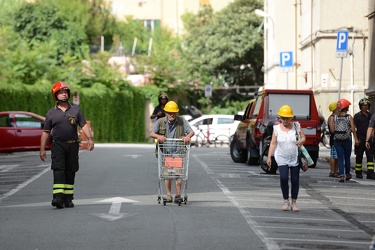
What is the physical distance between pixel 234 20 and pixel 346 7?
24750 millimetres

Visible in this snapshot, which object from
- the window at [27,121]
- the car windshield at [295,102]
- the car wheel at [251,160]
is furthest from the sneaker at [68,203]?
the window at [27,121]

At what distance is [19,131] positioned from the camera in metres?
39.1

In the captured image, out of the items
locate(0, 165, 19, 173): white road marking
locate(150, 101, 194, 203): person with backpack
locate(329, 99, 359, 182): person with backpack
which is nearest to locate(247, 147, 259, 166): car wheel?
locate(329, 99, 359, 182): person with backpack

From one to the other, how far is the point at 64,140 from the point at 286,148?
341 centimetres

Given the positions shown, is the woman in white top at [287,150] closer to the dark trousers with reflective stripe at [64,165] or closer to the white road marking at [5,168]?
the dark trousers with reflective stripe at [64,165]

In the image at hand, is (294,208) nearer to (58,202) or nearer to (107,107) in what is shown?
(58,202)

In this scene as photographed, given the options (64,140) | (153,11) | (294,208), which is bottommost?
(294,208)

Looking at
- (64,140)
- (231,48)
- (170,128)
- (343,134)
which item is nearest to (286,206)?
(170,128)

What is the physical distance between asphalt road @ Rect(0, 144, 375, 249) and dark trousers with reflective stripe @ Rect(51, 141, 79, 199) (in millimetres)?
343

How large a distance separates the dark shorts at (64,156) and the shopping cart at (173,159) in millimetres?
1324

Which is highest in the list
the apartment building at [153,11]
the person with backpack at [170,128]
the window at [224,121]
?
the apartment building at [153,11]

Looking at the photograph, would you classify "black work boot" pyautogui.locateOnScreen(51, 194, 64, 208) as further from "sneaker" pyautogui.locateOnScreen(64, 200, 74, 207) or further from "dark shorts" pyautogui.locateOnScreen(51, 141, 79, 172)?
"dark shorts" pyautogui.locateOnScreen(51, 141, 79, 172)

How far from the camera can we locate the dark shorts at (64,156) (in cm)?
1677

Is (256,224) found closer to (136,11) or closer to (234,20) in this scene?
(234,20)
